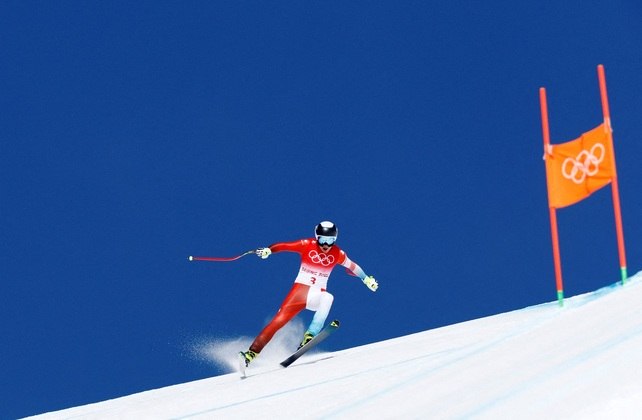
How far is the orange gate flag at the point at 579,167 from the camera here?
5.09 m

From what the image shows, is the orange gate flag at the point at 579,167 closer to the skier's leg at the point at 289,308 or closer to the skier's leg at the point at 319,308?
the skier's leg at the point at 319,308

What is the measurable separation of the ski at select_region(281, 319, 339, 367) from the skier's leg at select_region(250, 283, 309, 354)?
38cm

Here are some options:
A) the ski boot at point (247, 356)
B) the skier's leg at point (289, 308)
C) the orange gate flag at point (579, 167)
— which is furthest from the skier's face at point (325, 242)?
the orange gate flag at point (579, 167)

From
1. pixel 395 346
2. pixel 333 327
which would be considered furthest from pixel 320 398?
pixel 333 327

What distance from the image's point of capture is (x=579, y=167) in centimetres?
523

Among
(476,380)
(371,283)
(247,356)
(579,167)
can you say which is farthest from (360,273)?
(476,380)

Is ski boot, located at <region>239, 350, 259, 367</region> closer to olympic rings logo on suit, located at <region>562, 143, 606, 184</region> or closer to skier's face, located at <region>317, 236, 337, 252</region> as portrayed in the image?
skier's face, located at <region>317, 236, 337, 252</region>

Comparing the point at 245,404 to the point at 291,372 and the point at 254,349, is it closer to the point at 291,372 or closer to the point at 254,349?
the point at 291,372

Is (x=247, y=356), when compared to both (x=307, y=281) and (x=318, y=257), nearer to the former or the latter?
(x=307, y=281)

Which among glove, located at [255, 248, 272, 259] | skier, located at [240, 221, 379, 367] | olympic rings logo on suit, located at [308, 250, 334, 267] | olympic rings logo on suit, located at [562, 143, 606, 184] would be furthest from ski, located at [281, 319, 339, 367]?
olympic rings logo on suit, located at [562, 143, 606, 184]

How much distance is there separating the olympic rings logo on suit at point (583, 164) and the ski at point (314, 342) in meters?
2.48

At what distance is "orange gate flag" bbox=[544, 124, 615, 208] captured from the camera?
509cm

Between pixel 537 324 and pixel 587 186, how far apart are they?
1.08 metres

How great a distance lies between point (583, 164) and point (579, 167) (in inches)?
1.3
